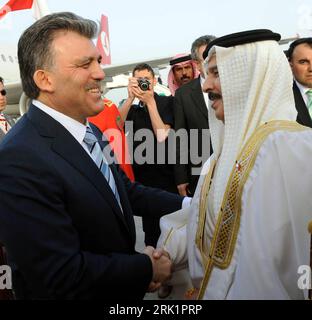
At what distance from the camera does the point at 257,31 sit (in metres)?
1.52

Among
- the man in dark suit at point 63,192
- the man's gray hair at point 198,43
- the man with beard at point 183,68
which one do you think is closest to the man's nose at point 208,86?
the man in dark suit at point 63,192

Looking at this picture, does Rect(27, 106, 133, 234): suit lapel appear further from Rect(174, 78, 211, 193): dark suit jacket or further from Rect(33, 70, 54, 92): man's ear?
Rect(174, 78, 211, 193): dark suit jacket

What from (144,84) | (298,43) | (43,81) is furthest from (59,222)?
(298,43)

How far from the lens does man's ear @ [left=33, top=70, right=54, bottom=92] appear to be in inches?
58.2

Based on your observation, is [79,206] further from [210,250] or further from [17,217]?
[210,250]

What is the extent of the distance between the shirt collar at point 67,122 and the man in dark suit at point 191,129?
193 cm

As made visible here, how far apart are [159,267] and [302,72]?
259cm

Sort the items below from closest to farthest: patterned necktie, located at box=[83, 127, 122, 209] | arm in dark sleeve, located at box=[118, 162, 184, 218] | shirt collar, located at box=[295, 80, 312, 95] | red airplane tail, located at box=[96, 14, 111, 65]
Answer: patterned necktie, located at box=[83, 127, 122, 209] → arm in dark sleeve, located at box=[118, 162, 184, 218] → shirt collar, located at box=[295, 80, 312, 95] → red airplane tail, located at box=[96, 14, 111, 65]

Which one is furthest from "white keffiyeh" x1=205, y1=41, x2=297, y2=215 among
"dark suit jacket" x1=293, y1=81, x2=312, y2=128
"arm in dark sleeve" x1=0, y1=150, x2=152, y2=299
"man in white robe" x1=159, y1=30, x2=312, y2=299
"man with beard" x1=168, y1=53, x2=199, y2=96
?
"man with beard" x1=168, y1=53, x2=199, y2=96

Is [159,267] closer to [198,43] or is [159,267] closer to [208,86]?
[208,86]

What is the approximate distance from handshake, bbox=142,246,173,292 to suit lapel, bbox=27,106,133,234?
21 centimetres

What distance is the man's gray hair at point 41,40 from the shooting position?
1.45 m

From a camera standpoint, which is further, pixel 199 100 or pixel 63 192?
pixel 199 100

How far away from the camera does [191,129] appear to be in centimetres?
341
